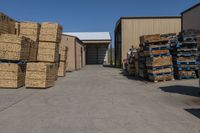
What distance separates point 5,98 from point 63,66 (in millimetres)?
9501

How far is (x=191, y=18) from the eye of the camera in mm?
17188

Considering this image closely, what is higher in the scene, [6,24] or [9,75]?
[6,24]

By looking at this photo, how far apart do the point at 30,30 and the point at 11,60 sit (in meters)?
2.90

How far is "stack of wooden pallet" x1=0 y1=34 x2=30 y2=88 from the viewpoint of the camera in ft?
36.8

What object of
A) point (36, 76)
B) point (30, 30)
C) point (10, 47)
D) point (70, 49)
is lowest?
point (36, 76)

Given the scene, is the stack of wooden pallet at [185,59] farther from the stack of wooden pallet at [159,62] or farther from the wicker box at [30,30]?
the wicker box at [30,30]

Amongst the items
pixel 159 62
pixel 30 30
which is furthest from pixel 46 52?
pixel 159 62

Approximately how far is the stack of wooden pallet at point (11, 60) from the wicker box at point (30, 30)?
2085 mm

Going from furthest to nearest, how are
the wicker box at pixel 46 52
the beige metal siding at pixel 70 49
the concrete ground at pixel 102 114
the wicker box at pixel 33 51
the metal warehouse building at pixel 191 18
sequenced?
the beige metal siding at pixel 70 49 → the metal warehouse building at pixel 191 18 → the wicker box at pixel 46 52 → the wicker box at pixel 33 51 → the concrete ground at pixel 102 114

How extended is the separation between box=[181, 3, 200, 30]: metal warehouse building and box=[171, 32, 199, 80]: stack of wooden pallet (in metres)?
3.09

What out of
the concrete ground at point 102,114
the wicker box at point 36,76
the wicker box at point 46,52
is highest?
the wicker box at point 46,52

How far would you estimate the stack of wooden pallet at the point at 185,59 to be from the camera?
1345 cm

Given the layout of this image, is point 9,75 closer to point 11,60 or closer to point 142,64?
point 11,60

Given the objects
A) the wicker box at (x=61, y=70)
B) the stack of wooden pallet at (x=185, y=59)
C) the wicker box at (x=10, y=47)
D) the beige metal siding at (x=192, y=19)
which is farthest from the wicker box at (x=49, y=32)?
the beige metal siding at (x=192, y=19)
